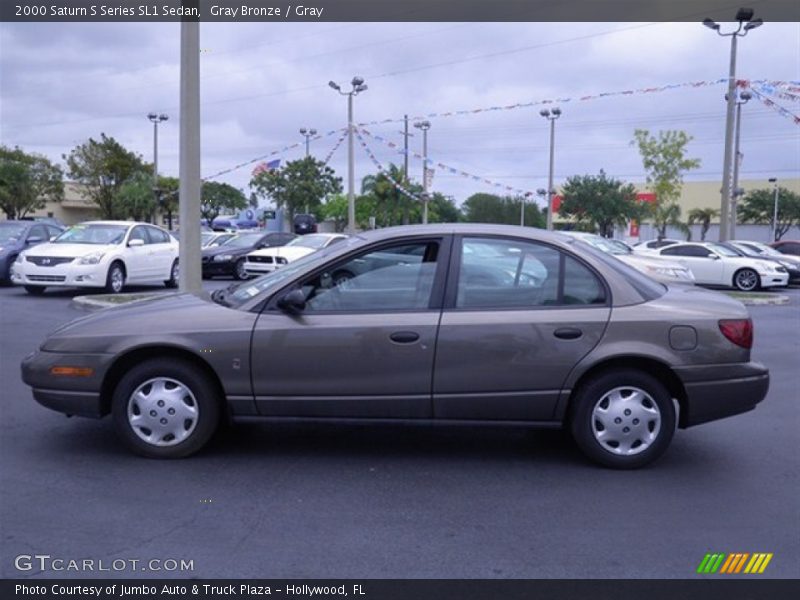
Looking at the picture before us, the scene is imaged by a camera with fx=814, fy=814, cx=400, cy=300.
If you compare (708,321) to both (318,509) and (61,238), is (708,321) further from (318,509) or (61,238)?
(61,238)

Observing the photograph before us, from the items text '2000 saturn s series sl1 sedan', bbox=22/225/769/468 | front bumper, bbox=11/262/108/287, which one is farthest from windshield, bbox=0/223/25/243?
text '2000 saturn s series sl1 sedan', bbox=22/225/769/468

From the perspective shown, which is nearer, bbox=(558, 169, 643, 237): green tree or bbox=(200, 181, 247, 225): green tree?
bbox=(558, 169, 643, 237): green tree

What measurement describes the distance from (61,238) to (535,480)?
13.9 m

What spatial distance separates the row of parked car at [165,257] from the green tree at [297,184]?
2408cm

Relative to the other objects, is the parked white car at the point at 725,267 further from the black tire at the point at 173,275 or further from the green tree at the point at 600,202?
the green tree at the point at 600,202

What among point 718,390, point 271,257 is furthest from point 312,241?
point 718,390

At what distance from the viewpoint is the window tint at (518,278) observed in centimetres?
537

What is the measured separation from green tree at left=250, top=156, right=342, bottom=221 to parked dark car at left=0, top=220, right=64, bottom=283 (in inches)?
1142

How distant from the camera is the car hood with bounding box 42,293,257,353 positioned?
5.26 m

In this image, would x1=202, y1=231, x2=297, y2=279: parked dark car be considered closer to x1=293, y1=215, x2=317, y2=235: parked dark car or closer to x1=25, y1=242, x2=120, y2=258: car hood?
x1=25, y1=242, x2=120, y2=258: car hood

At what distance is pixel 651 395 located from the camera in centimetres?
531

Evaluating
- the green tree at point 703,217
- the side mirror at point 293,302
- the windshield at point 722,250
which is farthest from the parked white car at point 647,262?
the green tree at point 703,217
